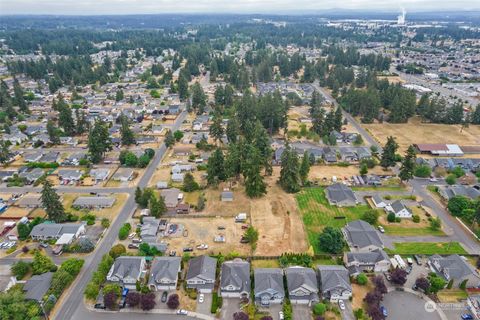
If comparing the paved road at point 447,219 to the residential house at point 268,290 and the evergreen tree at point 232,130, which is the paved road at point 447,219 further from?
the evergreen tree at point 232,130

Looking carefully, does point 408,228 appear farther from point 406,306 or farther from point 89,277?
point 89,277

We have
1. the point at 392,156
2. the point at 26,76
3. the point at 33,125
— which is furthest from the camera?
the point at 26,76

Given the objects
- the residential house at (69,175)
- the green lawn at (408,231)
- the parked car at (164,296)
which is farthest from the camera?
the residential house at (69,175)

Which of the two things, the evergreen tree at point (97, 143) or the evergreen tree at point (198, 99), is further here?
the evergreen tree at point (198, 99)

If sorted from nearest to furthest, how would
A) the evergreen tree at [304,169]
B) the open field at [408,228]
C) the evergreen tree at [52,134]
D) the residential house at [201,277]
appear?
the residential house at [201,277] < the open field at [408,228] < the evergreen tree at [304,169] < the evergreen tree at [52,134]

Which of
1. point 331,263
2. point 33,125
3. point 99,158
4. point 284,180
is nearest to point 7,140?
point 33,125

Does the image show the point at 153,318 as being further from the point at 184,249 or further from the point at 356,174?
the point at 356,174

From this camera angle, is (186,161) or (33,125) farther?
(33,125)

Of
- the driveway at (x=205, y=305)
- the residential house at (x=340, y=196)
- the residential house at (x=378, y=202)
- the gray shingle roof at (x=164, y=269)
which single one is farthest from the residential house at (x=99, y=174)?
the residential house at (x=378, y=202)

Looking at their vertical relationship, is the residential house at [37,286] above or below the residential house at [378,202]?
above
